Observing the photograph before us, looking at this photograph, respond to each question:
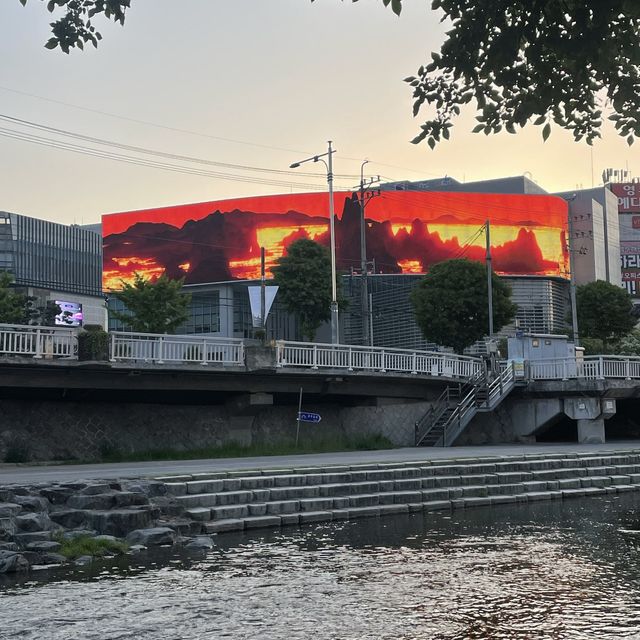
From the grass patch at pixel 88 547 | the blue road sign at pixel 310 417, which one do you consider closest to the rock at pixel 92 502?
the grass patch at pixel 88 547

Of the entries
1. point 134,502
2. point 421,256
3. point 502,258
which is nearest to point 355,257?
point 421,256

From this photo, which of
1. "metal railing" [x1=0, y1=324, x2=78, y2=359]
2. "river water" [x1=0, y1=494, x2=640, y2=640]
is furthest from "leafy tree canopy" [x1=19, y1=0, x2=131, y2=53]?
"metal railing" [x1=0, y1=324, x2=78, y2=359]

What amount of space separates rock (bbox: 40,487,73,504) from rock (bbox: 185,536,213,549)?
247 centimetres

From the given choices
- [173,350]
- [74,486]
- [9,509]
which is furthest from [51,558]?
[173,350]

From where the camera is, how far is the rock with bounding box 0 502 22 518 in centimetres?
1455

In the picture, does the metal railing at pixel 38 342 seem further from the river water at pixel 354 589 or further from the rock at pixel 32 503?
the river water at pixel 354 589

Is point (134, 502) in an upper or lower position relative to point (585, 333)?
lower

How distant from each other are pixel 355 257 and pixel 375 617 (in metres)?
64.4

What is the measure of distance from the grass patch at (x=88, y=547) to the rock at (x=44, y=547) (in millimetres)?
93

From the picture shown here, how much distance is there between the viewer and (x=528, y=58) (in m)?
10.1

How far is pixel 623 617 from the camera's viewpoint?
9836 mm

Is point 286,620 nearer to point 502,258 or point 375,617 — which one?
point 375,617

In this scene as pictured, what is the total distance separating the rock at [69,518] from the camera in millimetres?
15508

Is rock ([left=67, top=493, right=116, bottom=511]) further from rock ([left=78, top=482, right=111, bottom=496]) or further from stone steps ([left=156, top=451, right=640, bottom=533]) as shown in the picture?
stone steps ([left=156, top=451, right=640, bottom=533])
